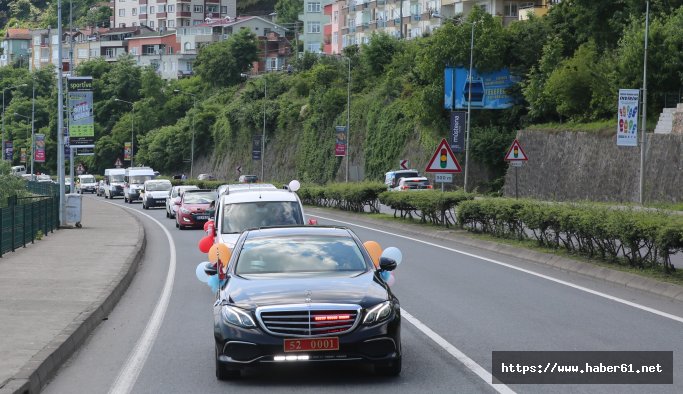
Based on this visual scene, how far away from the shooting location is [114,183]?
306ft

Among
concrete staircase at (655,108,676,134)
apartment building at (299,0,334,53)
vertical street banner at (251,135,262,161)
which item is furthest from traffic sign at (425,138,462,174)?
apartment building at (299,0,334,53)

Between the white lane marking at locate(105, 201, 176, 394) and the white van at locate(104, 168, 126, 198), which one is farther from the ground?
the white lane marking at locate(105, 201, 176, 394)

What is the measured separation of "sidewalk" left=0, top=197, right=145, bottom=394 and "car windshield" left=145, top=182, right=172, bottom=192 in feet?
110

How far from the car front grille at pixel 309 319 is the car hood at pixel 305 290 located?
10cm

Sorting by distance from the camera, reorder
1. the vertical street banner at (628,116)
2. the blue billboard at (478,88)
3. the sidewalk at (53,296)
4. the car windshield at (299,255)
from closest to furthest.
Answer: the sidewalk at (53,296) < the car windshield at (299,255) < the vertical street banner at (628,116) < the blue billboard at (478,88)

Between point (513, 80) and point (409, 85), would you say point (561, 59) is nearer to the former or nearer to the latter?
point (513, 80)

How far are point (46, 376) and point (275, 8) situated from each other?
17031 centimetres

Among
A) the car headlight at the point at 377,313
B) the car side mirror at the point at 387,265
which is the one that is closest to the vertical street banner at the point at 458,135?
the car side mirror at the point at 387,265

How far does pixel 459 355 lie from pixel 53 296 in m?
7.67

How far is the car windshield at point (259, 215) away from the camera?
19.3 metres

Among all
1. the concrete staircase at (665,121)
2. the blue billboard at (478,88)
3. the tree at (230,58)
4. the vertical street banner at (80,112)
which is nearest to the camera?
the vertical street banner at (80,112)

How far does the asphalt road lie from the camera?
10.4 m

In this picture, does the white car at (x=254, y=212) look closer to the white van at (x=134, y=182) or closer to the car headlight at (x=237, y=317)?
the car headlight at (x=237, y=317)

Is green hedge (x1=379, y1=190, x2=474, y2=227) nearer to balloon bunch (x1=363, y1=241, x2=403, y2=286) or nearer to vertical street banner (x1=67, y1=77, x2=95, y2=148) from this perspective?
vertical street banner (x1=67, y1=77, x2=95, y2=148)
